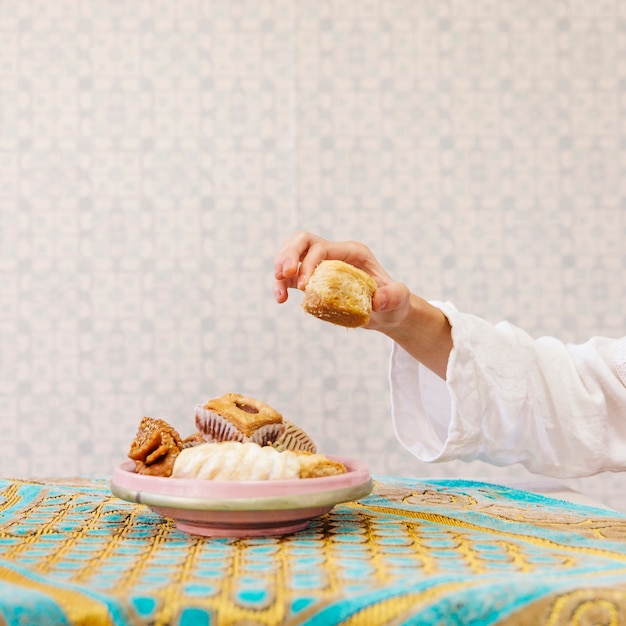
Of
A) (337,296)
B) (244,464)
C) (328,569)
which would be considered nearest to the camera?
(328,569)

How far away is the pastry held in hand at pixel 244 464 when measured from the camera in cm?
65

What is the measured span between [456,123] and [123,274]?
1.16 meters

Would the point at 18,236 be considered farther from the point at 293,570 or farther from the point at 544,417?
the point at 293,570

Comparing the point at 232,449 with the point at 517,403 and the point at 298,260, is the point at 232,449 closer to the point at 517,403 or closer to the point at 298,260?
the point at 298,260

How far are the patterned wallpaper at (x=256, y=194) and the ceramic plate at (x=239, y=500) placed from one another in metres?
1.68

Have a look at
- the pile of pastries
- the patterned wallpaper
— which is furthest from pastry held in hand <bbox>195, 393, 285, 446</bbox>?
the patterned wallpaper

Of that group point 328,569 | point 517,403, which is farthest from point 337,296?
point 517,403

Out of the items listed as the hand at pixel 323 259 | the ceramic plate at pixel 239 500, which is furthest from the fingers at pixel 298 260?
the ceramic plate at pixel 239 500

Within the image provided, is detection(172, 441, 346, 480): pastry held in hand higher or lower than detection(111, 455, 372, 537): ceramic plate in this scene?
higher

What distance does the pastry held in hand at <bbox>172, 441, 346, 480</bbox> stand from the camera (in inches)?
25.6

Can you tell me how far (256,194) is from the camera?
2365mm

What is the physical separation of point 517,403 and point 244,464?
0.55 metres

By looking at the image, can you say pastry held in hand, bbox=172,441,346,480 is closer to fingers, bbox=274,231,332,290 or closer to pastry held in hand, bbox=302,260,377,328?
pastry held in hand, bbox=302,260,377,328

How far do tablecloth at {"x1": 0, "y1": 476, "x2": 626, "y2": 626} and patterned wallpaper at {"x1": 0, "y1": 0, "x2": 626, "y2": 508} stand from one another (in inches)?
61.5
